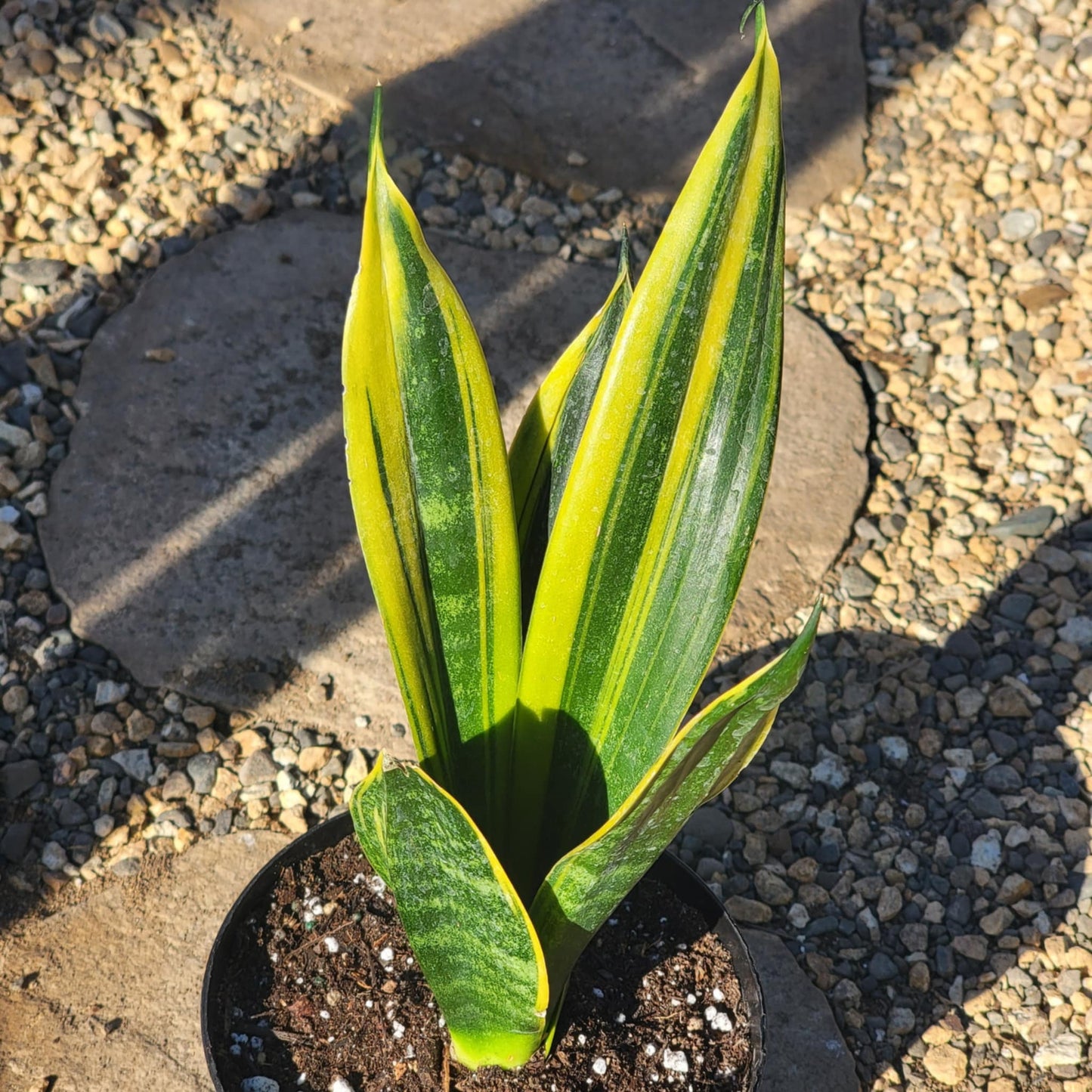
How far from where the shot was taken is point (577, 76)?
8.98 ft

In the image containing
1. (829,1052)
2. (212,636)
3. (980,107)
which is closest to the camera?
(829,1052)

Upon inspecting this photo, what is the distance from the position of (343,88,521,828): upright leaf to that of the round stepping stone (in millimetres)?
791

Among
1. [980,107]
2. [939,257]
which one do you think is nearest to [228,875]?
[939,257]

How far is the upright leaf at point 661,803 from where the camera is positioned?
76 centimetres

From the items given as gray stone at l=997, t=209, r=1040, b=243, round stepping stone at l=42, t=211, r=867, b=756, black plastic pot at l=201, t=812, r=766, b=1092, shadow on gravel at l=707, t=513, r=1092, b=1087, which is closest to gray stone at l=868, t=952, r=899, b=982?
shadow on gravel at l=707, t=513, r=1092, b=1087

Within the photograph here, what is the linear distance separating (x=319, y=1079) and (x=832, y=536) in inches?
50.0

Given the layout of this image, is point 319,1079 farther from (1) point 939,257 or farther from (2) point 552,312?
(1) point 939,257

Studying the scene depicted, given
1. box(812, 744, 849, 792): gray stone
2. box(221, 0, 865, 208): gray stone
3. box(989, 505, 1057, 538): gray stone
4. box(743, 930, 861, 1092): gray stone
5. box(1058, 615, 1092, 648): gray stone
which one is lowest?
box(743, 930, 861, 1092): gray stone

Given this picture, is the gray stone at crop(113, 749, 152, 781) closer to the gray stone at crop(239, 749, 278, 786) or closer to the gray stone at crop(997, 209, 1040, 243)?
the gray stone at crop(239, 749, 278, 786)

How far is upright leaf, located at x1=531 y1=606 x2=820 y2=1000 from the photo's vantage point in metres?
0.76

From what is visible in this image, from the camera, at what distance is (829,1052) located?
5.12 feet

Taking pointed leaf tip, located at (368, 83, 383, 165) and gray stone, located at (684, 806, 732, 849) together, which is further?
gray stone, located at (684, 806, 732, 849)

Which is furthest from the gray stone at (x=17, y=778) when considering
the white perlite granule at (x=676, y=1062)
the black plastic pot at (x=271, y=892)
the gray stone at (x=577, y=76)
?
the gray stone at (x=577, y=76)

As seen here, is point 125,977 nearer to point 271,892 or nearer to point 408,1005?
point 271,892
